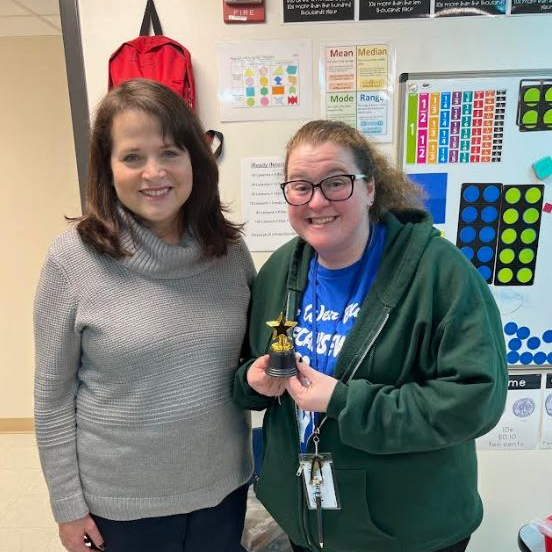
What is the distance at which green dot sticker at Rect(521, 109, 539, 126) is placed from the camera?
1.80 meters

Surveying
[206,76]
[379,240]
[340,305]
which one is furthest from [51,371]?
[206,76]

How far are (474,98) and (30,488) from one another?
3.11 metres

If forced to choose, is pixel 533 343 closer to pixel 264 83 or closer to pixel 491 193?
pixel 491 193

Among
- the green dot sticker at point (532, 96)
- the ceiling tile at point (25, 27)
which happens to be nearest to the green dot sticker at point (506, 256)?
the green dot sticker at point (532, 96)

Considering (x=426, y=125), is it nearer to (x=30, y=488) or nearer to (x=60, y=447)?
(x=60, y=447)

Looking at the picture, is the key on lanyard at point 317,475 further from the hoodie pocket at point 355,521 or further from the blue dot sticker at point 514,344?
the blue dot sticker at point 514,344

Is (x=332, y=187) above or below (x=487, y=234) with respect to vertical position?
above

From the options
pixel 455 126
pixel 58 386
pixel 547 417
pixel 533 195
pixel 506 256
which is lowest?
pixel 547 417

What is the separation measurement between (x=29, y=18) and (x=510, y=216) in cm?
281

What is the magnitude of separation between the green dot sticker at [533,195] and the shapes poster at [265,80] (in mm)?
940

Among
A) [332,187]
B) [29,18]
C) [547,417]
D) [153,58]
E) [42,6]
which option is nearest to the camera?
[332,187]

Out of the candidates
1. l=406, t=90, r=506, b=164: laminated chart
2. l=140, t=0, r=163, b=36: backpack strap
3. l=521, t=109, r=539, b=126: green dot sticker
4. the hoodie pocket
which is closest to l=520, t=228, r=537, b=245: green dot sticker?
l=406, t=90, r=506, b=164: laminated chart

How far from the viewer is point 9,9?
2.55 metres

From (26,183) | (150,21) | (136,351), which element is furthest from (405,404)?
(26,183)
